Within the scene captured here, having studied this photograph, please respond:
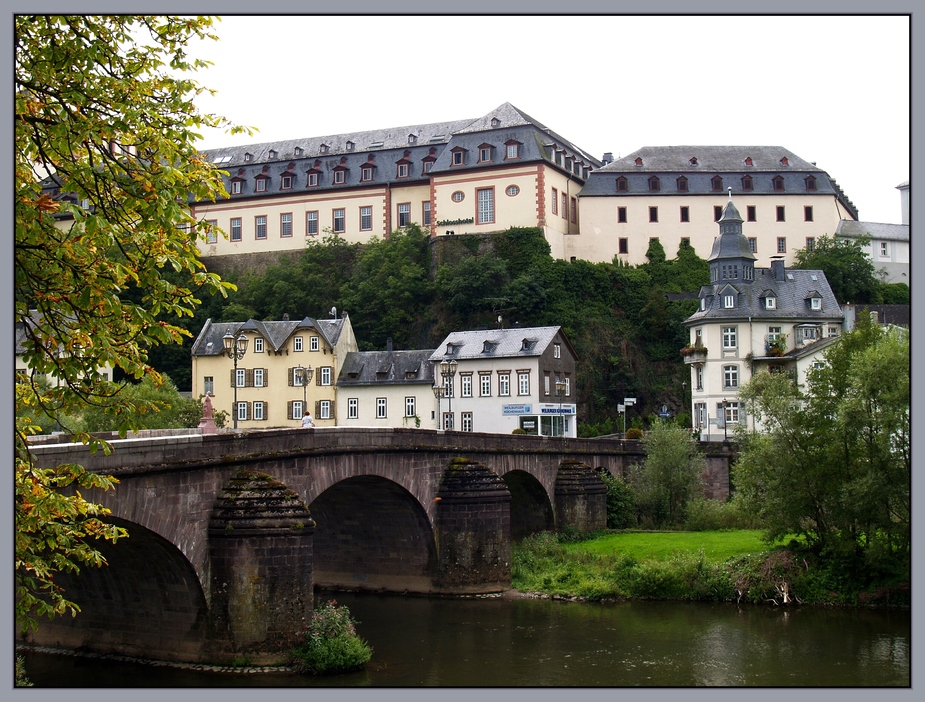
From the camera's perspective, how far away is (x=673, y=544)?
136 feet

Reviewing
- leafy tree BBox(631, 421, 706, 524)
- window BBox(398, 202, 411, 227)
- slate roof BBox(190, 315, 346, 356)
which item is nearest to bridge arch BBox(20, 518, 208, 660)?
leafy tree BBox(631, 421, 706, 524)

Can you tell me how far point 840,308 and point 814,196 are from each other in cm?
2125

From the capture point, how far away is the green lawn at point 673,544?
3903 centimetres

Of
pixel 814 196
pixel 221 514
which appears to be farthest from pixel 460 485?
pixel 814 196

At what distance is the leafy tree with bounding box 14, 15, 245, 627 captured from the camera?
10859mm

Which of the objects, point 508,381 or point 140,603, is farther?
point 508,381

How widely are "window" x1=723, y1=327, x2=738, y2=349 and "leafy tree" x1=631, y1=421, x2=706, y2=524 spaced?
15339 mm

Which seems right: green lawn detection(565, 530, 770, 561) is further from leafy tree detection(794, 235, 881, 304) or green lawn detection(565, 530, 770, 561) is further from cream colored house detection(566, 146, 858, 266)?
cream colored house detection(566, 146, 858, 266)

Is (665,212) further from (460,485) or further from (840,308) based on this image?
(460,485)

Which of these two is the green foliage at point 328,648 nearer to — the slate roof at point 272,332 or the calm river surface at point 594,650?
the calm river surface at point 594,650

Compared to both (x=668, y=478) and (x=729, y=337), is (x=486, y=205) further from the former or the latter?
(x=668, y=478)

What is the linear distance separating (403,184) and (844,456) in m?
63.0

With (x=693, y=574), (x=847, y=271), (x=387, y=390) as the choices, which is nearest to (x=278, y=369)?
(x=387, y=390)

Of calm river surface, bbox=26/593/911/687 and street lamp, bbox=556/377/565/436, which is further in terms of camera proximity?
street lamp, bbox=556/377/565/436
